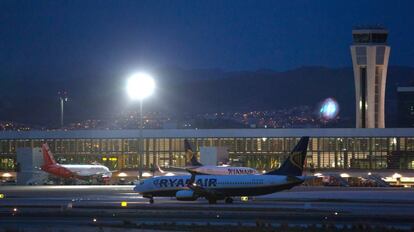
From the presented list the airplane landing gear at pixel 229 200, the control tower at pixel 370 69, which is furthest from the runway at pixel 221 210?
the control tower at pixel 370 69

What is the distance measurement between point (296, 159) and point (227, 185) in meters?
8.02

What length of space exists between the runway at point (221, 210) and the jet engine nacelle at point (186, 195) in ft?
2.64

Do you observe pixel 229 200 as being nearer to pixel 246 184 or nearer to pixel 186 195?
pixel 246 184

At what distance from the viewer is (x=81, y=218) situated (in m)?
65.9

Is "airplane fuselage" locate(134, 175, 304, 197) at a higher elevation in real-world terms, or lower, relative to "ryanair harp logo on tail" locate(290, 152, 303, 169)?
lower

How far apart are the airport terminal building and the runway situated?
2424 inches

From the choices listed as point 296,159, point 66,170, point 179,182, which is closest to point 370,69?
point 66,170

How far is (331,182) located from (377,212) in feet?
182

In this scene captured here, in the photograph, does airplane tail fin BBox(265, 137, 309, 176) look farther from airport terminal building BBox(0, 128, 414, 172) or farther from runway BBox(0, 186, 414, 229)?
airport terminal building BBox(0, 128, 414, 172)

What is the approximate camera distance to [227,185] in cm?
8544

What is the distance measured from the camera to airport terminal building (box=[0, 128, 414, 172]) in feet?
529

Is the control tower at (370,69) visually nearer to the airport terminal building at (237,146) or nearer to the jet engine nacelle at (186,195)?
the airport terminal building at (237,146)

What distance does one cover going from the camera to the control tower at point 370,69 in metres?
169

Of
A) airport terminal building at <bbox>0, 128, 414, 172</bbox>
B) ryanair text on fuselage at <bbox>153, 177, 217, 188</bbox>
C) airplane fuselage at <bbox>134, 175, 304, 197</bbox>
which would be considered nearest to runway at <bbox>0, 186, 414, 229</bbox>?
airplane fuselage at <bbox>134, 175, 304, 197</bbox>
